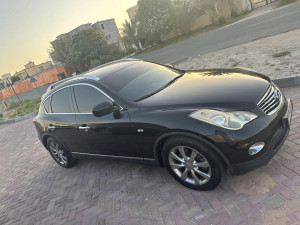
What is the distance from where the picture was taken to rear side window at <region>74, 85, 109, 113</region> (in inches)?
147

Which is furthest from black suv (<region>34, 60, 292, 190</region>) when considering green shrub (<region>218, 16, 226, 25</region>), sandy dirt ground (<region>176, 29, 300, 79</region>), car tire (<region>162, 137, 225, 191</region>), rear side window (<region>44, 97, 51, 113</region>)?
green shrub (<region>218, 16, 226, 25</region>)

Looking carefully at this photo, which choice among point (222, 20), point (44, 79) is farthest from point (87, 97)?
point (44, 79)

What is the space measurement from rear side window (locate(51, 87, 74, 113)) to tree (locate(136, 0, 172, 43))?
3155 cm

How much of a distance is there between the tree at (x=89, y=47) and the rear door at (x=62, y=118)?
121 ft

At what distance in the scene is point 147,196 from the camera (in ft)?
11.3

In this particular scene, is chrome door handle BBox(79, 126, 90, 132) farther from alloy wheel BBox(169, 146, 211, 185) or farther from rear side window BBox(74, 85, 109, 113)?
alloy wheel BBox(169, 146, 211, 185)

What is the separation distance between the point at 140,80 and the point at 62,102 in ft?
5.47

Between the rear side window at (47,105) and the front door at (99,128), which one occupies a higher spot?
the rear side window at (47,105)

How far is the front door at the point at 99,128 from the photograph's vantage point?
11.3ft

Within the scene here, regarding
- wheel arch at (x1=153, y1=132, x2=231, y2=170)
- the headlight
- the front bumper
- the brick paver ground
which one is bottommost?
the brick paver ground

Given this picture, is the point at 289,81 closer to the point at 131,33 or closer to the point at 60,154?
the point at 60,154

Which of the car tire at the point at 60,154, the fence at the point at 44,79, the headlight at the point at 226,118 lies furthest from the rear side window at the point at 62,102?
the fence at the point at 44,79

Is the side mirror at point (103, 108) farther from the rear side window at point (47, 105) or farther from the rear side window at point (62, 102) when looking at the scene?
the rear side window at point (47, 105)

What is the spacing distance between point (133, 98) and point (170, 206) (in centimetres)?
153
